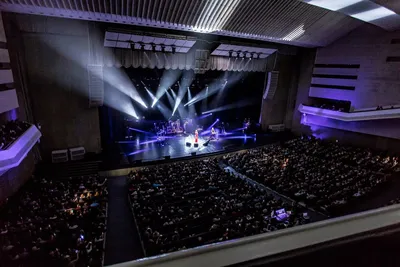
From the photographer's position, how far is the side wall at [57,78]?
9852 mm

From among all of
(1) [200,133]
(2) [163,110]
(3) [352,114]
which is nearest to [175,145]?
(1) [200,133]

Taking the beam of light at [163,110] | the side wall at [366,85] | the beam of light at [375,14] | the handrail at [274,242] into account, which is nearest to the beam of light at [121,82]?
the beam of light at [163,110]

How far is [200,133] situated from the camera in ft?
54.2

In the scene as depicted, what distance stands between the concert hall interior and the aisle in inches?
1.9

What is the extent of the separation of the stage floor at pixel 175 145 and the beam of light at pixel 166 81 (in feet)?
9.08

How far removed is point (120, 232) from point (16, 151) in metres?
3.57

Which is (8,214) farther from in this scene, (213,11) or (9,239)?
(213,11)

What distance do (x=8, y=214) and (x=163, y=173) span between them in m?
4.99

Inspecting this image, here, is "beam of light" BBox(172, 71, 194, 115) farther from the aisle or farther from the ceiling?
the aisle

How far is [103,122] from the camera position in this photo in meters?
13.1

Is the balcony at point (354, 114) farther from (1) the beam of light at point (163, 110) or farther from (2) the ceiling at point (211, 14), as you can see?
(1) the beam of light at point (163, 110)

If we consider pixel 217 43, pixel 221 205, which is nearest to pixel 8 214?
pixel 221 205

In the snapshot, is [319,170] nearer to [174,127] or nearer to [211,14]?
[211,14]

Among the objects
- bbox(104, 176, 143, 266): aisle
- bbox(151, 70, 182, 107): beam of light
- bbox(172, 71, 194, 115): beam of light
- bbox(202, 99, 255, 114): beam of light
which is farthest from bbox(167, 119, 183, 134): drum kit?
bbox(104, 176, 143, 266): aisle
